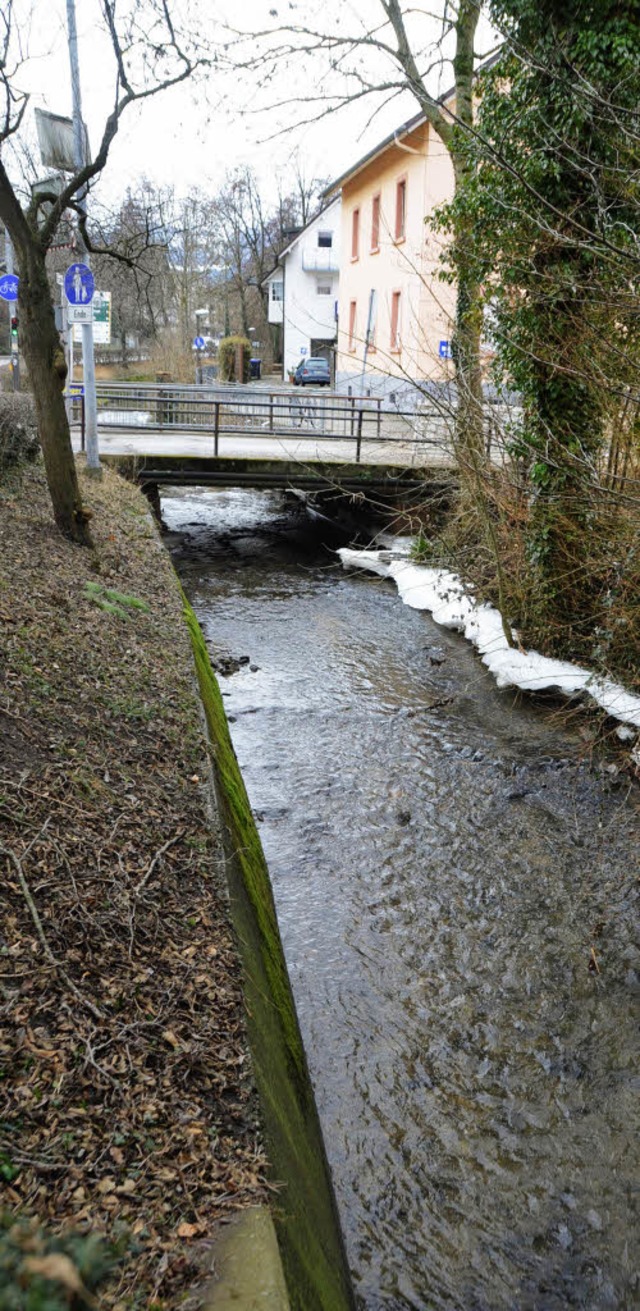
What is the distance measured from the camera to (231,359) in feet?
154

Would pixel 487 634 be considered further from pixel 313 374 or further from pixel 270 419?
pixel 313 374

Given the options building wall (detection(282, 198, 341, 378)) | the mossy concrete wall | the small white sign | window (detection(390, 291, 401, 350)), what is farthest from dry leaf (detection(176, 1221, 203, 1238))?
building wall (detection(282, 198, 341, 378))

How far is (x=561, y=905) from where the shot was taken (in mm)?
6219

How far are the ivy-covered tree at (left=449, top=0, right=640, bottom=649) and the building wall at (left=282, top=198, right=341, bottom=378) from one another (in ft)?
141

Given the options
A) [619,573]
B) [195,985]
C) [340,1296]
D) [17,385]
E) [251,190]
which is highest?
[251,190]

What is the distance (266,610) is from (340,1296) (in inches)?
425

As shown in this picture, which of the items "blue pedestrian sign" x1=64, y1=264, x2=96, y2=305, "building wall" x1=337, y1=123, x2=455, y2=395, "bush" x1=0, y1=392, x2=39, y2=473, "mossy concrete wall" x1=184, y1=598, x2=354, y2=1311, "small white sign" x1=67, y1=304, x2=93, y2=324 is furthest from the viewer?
"building wall" x1=337, y1=123, x2=455, y2=395

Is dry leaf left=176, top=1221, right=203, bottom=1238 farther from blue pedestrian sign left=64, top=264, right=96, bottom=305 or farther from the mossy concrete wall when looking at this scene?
blue pedestrian sign left=64, top=264, right=96, bottom=305

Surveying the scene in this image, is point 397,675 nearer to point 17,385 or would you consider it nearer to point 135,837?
point 135,837

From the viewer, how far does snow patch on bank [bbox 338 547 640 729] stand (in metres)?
9.05

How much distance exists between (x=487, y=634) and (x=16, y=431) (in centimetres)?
677

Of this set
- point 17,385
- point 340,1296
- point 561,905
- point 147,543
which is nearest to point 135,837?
point 340,1296

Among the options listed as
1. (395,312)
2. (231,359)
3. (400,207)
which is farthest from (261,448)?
(231,359)

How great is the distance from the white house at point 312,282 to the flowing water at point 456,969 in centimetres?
4422
